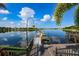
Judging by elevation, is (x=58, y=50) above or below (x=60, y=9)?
below

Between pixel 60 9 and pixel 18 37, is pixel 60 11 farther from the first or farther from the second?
pixel 18 37

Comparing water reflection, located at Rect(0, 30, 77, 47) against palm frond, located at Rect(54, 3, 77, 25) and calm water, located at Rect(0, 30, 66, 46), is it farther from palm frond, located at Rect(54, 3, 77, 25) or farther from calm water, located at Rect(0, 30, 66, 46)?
palm frond, located at Rect(54, 3, 77, 25)

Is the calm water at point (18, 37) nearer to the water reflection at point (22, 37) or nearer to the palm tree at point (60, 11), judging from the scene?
the water reflection at point (22, 37)

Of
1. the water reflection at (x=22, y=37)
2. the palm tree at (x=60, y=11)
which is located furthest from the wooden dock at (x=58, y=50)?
the palm tree at (x=60, y=11)

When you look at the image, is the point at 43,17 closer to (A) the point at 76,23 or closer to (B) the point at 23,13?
(B) the point at 23,13

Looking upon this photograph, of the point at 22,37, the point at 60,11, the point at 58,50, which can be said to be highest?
the point at 60,11

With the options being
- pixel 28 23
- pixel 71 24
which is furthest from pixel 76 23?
pixel 28 23

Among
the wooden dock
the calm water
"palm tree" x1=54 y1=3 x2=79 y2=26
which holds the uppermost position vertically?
"palm tree" x1=54 y1=3 x2=79 y2=26

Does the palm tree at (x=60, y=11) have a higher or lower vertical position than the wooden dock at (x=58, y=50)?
higher

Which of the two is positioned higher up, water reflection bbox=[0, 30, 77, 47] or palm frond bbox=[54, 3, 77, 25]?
palm frond bbox=[54, 3, 77, 25]

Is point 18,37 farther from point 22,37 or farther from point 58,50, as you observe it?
point 58,50

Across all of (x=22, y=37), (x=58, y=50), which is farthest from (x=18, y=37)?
(x=58, y=50)

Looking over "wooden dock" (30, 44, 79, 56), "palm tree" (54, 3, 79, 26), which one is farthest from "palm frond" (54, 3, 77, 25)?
"wooden dock" (30, 44, 79, 56)

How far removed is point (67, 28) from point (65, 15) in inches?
4.6
